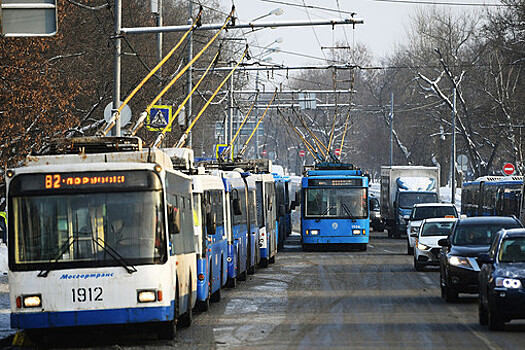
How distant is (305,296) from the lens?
22.9 meters

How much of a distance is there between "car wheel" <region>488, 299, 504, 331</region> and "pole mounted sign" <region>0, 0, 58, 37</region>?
279 inches

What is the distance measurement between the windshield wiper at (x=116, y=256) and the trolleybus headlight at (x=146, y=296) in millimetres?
285

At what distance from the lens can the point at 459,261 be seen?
21.0 meters

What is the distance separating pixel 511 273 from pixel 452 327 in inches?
54.2

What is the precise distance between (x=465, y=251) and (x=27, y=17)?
864 centimetres

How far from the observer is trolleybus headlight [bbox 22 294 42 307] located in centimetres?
1495

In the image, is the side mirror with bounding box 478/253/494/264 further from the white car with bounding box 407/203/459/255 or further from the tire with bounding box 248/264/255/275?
the white car with bounding box 407/203/459/255

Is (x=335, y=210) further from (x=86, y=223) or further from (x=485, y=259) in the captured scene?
(x=86, y=223)

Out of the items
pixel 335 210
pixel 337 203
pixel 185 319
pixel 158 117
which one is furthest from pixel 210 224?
pixel 337 203

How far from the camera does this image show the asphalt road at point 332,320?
15297mm

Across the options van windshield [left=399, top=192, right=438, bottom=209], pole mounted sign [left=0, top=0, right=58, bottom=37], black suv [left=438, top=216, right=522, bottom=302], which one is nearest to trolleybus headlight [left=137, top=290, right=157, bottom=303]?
pole mounted sign [left=0, top=0, right=58, bottom=37]

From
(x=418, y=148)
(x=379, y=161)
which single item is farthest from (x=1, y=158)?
(x=379, y=161)

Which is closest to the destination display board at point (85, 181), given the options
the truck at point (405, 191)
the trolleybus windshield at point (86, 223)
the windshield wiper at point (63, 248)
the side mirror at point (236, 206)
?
the trolleybus windshield at point (86, 223)

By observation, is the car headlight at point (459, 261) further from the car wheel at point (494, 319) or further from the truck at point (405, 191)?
the truck at point (405, 191)
